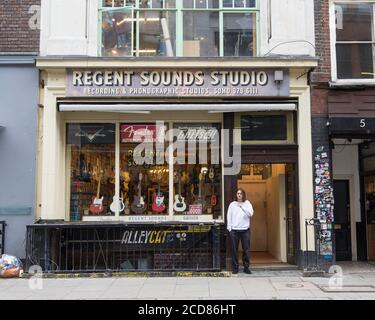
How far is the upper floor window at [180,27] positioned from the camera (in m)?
12.7

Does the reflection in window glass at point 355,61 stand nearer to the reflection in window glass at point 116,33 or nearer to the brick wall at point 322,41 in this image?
the brick wall at point 322,41

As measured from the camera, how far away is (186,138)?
12.9 meters

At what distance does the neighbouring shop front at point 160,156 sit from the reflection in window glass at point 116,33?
0.80 metres

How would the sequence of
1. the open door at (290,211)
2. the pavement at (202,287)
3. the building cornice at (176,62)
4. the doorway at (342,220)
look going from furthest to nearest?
the doorway at (342,220) → the open door at (290,211) → the building cornice at (176,62) → the pavement at (202,287)

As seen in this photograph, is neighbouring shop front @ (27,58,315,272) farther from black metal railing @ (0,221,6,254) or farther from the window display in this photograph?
black metal railing @ (0,221,6,254)

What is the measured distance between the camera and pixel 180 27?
12.7 metres

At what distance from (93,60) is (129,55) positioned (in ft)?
3.35

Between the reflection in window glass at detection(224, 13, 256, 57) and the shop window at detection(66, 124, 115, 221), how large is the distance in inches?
137

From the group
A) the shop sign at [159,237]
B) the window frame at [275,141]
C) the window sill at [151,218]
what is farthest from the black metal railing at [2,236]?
the window frame at [275,141]

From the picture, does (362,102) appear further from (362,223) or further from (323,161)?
(362,223)

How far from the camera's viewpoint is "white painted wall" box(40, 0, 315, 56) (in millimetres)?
12344

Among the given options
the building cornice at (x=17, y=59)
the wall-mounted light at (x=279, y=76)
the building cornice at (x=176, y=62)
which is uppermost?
the building cornice at (x=17, y=59)

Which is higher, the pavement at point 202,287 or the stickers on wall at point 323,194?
the stickers on wall at point 323,194

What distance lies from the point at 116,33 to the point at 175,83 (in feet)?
6.69
